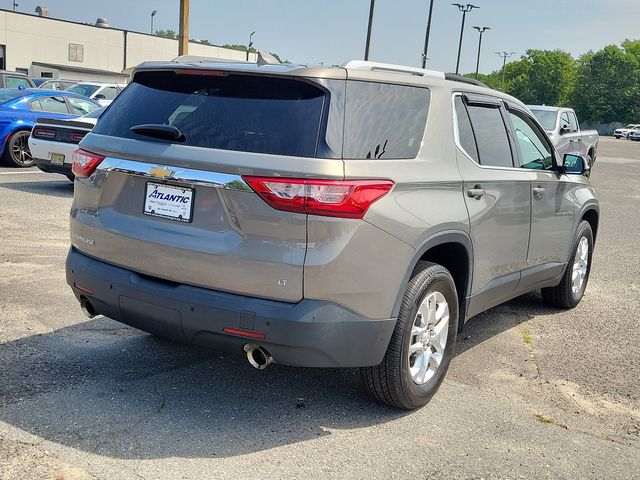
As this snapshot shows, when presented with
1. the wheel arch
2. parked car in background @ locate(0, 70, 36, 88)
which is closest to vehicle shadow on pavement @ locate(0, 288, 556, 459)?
the wheel arch

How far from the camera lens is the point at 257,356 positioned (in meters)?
3.60

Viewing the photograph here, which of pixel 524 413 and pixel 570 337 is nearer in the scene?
pixel 524 413

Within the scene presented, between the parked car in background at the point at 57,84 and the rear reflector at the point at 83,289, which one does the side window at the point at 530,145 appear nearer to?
the rear reflector at the point at 83,289

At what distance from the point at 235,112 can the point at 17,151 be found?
1148cm

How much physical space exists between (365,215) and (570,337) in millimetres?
3070

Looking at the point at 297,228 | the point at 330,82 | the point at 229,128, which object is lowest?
the point at 297,228

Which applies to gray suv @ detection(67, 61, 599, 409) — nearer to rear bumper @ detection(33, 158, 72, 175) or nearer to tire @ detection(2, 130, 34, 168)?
rear bumper @ detection(33, 158, 72, 175)

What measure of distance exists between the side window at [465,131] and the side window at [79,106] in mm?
11272

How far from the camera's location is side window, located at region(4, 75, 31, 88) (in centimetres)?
2277

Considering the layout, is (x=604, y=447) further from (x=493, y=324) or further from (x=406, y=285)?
(x=493, y=324)

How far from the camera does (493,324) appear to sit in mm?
5992

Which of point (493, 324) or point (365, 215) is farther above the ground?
point (365, 215)

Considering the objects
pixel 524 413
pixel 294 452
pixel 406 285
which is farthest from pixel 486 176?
pixel 294 452

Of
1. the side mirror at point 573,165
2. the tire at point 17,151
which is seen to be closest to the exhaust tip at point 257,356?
the side mirror at point 573,165
